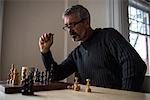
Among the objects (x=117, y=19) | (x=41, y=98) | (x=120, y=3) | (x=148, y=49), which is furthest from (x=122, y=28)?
(x=41, y=98)

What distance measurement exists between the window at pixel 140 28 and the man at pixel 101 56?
126 centimetres

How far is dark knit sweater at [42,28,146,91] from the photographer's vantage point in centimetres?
124

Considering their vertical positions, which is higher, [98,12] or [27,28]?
[98,12]

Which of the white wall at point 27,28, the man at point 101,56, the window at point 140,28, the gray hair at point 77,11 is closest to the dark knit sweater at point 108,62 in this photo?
the man at point 101,56

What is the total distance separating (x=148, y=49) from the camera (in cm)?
302

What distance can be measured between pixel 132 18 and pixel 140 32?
0.26 m

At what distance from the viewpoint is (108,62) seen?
4.70ft

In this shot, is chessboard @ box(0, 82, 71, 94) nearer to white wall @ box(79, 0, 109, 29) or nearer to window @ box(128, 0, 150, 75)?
white wall @ box(79, 0, 109, 29)

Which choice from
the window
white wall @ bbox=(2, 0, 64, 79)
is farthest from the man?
the window

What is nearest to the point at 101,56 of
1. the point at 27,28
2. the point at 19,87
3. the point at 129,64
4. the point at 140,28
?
the point at 129,64

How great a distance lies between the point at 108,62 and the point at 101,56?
0.06m

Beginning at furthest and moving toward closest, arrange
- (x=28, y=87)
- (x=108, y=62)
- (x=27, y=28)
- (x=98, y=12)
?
(x=98, y=12)
(x=27, y=28)
(x=108, y=62)
(x=28, y=87)

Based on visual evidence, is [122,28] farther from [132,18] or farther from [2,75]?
[2,75]

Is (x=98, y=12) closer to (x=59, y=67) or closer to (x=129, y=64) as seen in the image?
(x=59, y=67)
